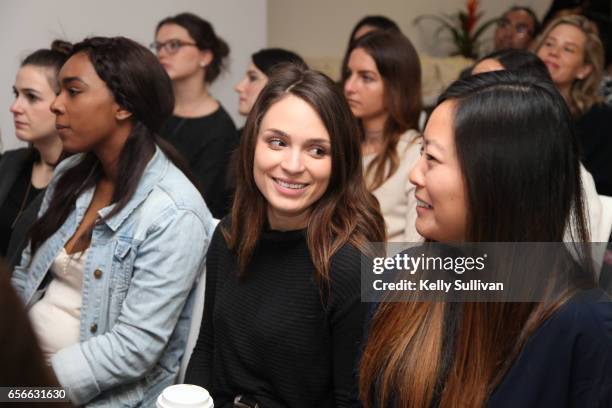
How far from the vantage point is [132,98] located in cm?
184

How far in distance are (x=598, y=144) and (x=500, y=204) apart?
224 cm

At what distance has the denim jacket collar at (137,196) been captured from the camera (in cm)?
173

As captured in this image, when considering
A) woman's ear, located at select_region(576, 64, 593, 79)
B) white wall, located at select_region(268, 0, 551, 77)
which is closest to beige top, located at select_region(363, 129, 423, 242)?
woman's ear, located at select_region(576, 64, 593, 79)

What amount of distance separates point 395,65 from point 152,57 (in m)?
1.09

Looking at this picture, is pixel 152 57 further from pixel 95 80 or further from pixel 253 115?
pixel 253 115

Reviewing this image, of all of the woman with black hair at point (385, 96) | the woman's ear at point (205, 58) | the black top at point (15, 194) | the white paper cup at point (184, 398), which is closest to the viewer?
the white paper cup at point (184, 398)

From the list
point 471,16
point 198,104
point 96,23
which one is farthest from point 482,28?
point 96,23

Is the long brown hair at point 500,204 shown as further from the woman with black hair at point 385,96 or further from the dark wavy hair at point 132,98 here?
the woman with black hair at point 385,96

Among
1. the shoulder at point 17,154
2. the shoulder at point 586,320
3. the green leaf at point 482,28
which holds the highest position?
the green leaf at point 482,28

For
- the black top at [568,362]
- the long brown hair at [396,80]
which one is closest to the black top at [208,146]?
the long brown hair at [396,80]

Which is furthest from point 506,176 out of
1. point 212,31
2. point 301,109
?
point 212,31

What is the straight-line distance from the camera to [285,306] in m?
1.49

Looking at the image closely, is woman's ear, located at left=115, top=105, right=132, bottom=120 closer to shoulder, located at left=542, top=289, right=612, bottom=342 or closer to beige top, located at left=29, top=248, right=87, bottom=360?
beige top, located at left=29, top=248, right=87, bottom=360

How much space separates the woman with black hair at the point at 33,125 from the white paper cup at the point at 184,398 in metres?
1.45
